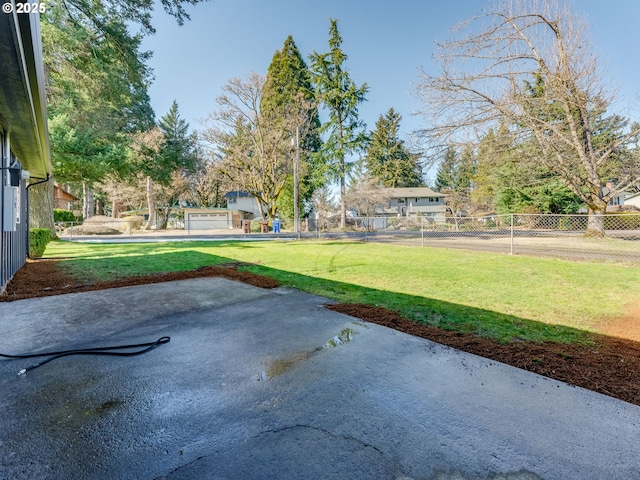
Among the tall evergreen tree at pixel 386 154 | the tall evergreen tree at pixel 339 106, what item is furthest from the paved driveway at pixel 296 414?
the tall evergreen tree at pixel 386 154

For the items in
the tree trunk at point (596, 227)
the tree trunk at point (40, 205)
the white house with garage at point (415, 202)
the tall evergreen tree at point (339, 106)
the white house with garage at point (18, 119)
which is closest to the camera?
the white house with garage at point (18, 119)

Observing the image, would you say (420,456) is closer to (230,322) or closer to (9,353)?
(230,322)

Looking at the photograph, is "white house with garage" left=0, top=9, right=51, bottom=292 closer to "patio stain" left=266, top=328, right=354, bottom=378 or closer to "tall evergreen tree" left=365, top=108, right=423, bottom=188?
"patio stain" left=266, top=328, right=354, bottom=378

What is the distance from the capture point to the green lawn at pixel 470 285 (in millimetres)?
3674

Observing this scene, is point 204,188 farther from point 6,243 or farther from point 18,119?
point 18,119

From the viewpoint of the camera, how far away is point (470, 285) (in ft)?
18.1

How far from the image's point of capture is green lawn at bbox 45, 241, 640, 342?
367 centimetres

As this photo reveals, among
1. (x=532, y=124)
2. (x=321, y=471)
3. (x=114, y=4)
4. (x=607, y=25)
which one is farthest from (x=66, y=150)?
(x=607, y=25)

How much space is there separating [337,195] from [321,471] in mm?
30758

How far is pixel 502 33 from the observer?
40.0ft

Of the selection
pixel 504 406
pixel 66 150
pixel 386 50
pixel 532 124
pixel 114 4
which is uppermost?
pixel 386 50

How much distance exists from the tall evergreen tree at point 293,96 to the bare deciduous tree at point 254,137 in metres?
1.69

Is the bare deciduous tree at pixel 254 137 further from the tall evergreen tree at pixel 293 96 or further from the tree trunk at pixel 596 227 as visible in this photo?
the tree trunk at pixel 596 227

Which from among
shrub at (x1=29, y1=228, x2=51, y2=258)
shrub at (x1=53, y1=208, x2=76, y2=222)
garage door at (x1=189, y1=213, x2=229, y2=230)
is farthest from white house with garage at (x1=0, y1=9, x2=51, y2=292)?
shrub at (x1=53, y1=208, x2=76, y2=222)
